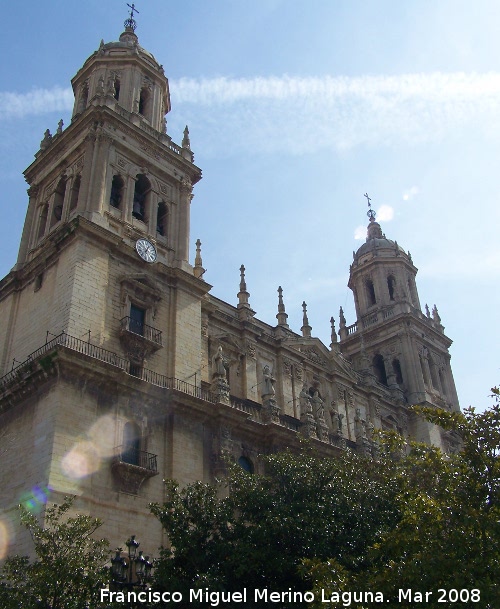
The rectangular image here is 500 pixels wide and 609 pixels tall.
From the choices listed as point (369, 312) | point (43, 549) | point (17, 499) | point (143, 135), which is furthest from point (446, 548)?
point (369, 312)

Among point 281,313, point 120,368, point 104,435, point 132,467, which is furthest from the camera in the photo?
point 281,313

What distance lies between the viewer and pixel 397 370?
4431 cm

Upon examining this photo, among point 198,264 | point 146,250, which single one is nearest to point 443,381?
point 198,264

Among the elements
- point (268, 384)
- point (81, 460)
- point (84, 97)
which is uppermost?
point (84, 97)

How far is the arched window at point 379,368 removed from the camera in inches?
1757

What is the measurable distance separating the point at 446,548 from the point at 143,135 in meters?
23.4

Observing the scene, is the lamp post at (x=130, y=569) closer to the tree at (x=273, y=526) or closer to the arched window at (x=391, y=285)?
the tree at (x=273, y=526)

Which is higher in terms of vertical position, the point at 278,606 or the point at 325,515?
the point at 325,515

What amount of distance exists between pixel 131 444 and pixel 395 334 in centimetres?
2567

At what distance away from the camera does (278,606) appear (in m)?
15.6

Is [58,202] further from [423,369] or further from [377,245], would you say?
[377,245]

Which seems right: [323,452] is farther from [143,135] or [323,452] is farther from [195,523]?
[143,135]

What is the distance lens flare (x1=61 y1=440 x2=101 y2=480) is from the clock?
28.6ft

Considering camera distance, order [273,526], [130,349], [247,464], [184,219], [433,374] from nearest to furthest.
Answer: [273,526] < [130,349] < [247,464] < [184,219] < [433,374]
